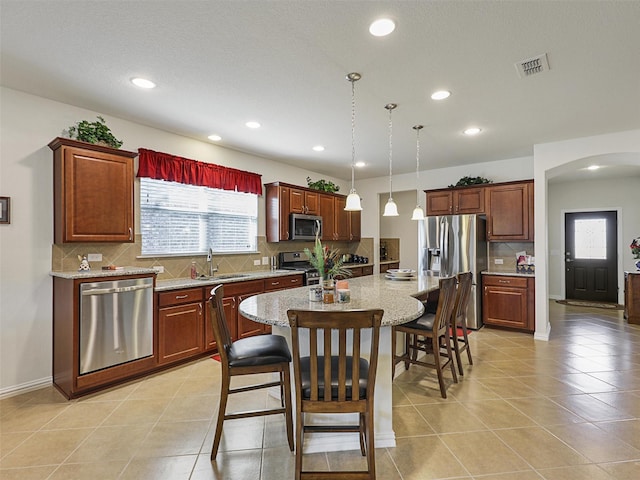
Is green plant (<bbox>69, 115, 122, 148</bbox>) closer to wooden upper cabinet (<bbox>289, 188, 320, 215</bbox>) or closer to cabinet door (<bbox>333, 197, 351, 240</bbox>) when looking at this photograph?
wooden upper cabinet (<bbox>289, 188, 320, 215</bbox>)

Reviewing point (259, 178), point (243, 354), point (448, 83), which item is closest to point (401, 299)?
point (243, 354)

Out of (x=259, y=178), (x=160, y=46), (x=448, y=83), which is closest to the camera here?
(x=160, y=46)

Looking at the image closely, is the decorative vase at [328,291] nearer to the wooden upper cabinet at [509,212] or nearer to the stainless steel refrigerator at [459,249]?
the stainless steel refrigerator at [459,249]

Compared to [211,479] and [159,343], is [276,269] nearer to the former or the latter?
[159,343]

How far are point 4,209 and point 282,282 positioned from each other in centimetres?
294

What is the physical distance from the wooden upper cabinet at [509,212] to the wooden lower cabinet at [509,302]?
2.12 feet

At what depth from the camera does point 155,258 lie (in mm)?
3816

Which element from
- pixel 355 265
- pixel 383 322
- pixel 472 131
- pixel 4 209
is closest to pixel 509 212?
pixel 472 131

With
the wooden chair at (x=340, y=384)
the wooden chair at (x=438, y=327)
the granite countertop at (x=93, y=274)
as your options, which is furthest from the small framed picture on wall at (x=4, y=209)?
the wooden chair at (x=438, y=327)

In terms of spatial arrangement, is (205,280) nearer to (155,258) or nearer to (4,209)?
(155,258)

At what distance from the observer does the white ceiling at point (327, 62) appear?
1.93 m

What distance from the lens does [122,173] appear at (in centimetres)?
323

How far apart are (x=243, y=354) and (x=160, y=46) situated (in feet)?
6.90

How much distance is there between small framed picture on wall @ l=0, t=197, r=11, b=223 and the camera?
2809mm
